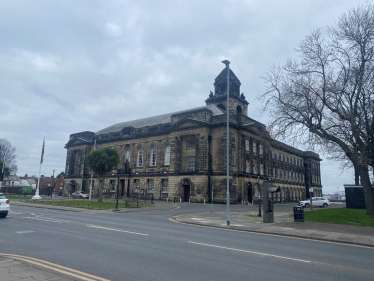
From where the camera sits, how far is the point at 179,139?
4822cm

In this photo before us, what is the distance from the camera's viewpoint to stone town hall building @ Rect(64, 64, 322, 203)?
145 ft

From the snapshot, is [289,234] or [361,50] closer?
[289,234]

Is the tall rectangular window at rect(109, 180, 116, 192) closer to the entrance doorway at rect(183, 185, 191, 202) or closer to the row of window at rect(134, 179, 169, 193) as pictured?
the row of window at rect(134, 179, 169, 193)

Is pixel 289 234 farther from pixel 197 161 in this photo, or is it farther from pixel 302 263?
pixel 197 161

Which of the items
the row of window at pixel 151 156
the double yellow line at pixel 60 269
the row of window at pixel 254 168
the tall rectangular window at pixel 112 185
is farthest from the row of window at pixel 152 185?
the double yellow line at pixel 60 269

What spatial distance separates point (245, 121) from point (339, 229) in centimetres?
3340

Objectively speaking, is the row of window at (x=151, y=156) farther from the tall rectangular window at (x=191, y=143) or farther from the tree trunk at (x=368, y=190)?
the tree trunk at (x=368, y=190)

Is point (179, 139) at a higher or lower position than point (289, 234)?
higher

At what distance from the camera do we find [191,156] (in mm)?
47156

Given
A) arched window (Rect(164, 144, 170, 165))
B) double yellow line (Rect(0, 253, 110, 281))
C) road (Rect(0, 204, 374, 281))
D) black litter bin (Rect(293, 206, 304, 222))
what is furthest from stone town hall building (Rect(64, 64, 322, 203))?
double yellow line (Rect(0, 253, 110, 281))

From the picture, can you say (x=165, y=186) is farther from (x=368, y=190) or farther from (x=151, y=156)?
(x=368, y=190)

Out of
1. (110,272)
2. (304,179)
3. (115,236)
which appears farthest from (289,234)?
(304,179)

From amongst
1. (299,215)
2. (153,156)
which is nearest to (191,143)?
(153,156)

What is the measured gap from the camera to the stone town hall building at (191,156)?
44.3 metres
